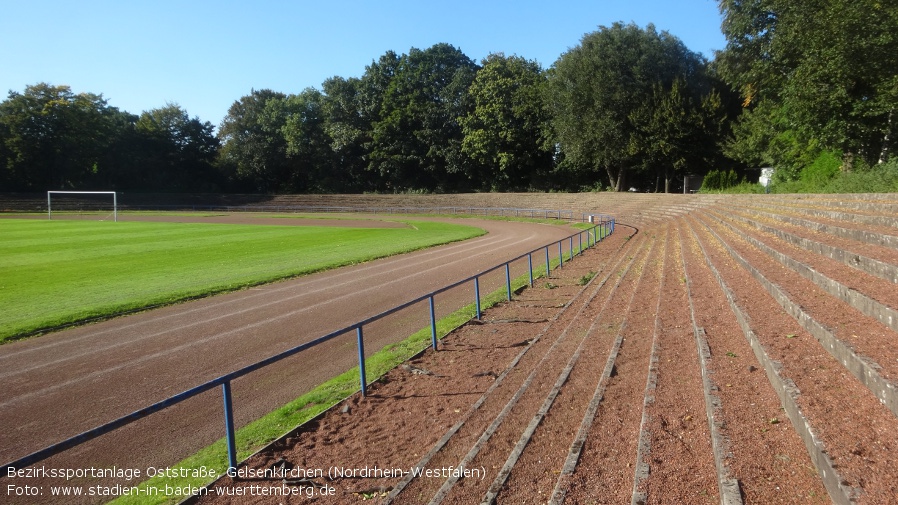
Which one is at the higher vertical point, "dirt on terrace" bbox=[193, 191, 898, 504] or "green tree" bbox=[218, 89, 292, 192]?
"green tree" bbox=[218, 89, 292, 192]

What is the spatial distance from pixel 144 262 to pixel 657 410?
21227mm

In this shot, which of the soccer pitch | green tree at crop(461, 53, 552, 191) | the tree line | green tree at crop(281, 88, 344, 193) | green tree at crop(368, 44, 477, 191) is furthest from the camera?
green tree at crop(281, 88, 344, 193)

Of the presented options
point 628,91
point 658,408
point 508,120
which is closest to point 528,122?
point 508,120

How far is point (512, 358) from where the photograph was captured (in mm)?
8234

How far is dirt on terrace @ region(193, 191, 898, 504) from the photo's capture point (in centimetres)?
371

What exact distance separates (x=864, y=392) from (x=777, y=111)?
32.3 m

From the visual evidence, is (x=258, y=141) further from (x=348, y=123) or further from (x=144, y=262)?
(x=144, y=262)

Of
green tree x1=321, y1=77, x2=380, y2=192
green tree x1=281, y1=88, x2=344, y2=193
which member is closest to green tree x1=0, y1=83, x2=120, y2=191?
green tree x1=281, y1=88, x2=344, y2=193

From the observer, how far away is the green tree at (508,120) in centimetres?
5959

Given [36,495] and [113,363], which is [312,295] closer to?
[113,363]

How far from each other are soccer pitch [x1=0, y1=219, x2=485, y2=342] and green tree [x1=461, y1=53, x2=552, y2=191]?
2679cm

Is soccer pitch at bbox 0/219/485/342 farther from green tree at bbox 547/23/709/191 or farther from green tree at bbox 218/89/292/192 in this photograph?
green tree at bbox 218/89/292/192

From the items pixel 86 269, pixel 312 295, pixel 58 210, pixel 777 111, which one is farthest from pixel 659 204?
pixel 58 210

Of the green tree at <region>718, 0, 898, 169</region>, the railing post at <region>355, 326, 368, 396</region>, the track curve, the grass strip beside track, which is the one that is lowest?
the track curve
